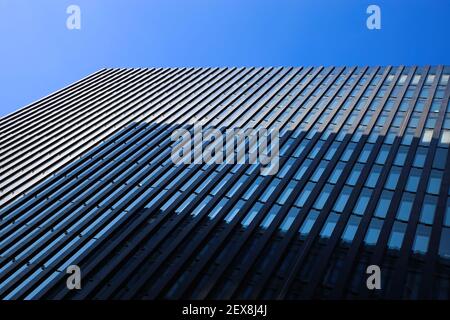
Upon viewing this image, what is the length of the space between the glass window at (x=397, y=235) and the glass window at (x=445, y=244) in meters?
1.97

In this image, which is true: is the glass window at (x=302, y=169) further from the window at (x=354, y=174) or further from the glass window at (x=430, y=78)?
the glass window at (x=430, y=78)

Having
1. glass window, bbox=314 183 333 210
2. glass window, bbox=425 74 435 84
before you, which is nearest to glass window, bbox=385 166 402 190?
glass window, bbox=314 183 333 210

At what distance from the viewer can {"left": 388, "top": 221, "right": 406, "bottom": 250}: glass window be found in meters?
22.8

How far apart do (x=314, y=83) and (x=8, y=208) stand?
38.6m

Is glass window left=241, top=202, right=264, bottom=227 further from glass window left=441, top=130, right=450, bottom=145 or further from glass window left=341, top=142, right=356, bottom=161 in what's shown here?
glass window left=441, top=130, right=450, bottom=145

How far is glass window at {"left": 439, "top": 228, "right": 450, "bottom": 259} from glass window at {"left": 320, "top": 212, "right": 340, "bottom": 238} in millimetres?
5899

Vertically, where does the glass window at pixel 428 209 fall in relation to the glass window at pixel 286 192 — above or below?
above

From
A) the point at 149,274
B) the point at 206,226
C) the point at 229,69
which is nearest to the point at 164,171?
the point at 206,226

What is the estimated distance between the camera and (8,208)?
1564 inches

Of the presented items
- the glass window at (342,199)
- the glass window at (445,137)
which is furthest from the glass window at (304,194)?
the glass window at (445,137)

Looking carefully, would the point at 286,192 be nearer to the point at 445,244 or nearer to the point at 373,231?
the point at 373,231

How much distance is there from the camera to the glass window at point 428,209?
24.6 m
